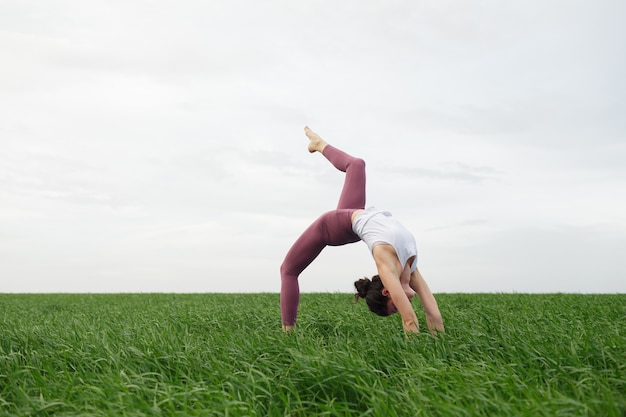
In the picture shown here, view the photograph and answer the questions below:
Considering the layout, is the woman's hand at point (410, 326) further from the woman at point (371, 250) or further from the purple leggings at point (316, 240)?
the purple leggings at point (316, 240)

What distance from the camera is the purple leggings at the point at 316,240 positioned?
6.35 m

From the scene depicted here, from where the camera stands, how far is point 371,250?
5.76 meters

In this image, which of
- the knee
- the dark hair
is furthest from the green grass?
the knee

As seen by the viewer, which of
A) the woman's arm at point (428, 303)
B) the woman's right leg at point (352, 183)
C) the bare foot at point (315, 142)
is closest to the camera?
the woman's arm at point (428, 303)

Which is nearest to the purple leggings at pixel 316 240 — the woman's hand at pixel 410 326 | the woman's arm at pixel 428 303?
the woman's arm at pixel 428 303

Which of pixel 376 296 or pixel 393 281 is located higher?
pixel 393 281

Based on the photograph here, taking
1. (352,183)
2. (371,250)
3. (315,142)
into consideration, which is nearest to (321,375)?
(371,250)

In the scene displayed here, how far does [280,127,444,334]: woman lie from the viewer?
5.65 metres

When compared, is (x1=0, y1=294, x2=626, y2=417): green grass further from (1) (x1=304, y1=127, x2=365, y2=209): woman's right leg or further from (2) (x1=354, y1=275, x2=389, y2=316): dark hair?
(1) (x1=304, y1=127, x2=365, y2=209): woman's right leg

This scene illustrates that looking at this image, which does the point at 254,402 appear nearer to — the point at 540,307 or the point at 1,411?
the point at 1,411

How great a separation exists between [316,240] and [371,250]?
85cm

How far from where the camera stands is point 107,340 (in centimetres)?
603

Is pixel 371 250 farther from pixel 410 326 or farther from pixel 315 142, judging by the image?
pixel 315 142

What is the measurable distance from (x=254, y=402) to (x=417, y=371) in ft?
4.02
